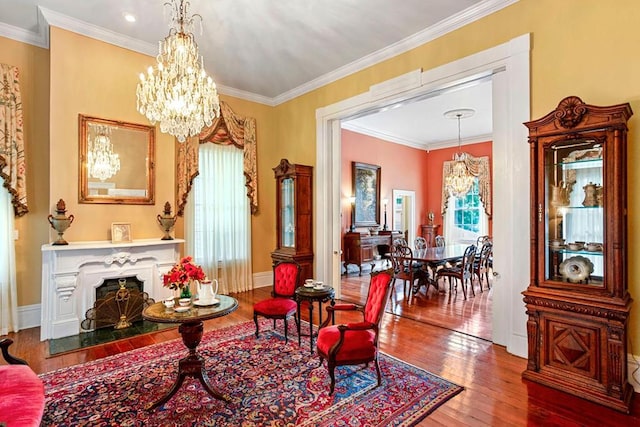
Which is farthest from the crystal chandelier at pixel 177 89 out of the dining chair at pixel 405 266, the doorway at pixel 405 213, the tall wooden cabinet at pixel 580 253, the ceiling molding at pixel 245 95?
the doorway at pixel 405 213

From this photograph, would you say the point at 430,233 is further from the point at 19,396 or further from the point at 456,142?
the point at 19,396

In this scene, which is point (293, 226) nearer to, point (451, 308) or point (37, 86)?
point (451, 308)

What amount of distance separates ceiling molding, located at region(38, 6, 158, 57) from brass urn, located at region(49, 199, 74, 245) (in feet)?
7.56

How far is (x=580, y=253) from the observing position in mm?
2855

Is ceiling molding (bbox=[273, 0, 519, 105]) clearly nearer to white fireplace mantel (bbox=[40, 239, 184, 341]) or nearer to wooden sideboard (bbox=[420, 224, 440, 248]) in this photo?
white fireplace mantel (bbox=[40, 239, 184, 341])

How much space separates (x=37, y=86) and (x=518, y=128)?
6.33 m

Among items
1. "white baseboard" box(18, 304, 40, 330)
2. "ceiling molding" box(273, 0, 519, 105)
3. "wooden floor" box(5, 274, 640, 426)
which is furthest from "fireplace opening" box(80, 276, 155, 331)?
"ceiling molding" box(273, 0, 519, 105)

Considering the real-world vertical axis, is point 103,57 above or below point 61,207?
above

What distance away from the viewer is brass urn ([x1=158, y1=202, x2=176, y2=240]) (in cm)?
488

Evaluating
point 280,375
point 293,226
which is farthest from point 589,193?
point 293,226

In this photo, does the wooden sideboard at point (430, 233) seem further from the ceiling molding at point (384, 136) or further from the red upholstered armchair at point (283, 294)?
the red upholstered armchair at point (283, 294)

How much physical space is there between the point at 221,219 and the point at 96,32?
3.37m

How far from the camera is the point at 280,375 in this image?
3008mm

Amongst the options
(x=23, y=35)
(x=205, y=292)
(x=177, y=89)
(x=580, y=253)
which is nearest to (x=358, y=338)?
(x=205, y=292)
